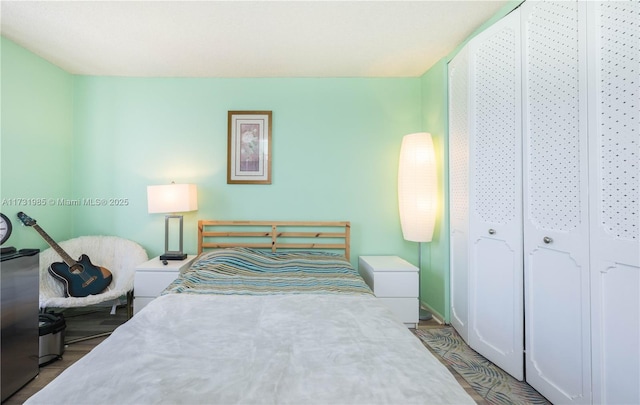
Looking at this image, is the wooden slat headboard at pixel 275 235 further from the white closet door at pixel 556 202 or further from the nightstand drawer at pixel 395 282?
the white closet door at pixel 556 202

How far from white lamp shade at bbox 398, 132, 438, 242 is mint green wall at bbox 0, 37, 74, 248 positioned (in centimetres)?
350

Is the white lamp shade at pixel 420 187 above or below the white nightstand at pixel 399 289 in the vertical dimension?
above

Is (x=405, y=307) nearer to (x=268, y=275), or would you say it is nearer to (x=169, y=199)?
(x=268, y=275)

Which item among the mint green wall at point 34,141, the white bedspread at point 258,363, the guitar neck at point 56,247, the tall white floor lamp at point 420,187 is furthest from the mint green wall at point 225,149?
the white bedspread at point 258,363

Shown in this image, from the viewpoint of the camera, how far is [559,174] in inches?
65.1

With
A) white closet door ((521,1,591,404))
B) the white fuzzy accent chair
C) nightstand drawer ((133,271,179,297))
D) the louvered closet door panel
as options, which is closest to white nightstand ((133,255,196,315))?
nightstand drawer ((133,271,179,297))

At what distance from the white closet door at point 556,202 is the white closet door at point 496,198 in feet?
0.23

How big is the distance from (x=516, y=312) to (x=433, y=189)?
49.2 inches

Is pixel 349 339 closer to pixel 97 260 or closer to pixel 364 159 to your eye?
pixel 364 159

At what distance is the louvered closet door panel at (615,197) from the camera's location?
4.25 feet

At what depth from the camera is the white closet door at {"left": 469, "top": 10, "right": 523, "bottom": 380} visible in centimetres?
194

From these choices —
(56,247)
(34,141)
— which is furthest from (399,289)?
(34,141)

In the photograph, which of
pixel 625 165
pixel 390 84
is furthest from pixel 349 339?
pixel 390 84

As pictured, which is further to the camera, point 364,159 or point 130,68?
point 364,159
